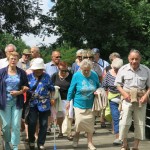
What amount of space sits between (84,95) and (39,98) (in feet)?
2.86

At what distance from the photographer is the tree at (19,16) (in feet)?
72.7

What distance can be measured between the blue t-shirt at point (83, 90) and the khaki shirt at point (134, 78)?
67cm

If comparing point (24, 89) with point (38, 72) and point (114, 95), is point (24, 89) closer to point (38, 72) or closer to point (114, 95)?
point (38, 72)

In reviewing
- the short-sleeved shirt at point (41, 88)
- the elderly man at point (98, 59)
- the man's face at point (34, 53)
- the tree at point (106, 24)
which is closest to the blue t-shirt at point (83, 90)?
the short-sleeved shirt at point (41, 88)

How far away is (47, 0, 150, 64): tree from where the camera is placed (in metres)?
18.2

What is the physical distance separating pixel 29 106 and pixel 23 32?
15.1 m

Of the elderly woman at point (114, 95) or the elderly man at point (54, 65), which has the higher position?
the elderly man at point (54, 65)

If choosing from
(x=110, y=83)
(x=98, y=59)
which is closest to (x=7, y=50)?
(x=110, y=83)

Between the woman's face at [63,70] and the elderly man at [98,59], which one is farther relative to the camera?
the elderly man at [98,59]

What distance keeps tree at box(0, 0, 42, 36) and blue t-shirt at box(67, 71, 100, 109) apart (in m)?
13.8

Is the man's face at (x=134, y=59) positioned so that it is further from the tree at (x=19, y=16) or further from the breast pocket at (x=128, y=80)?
the tree at (x=19, y=16)

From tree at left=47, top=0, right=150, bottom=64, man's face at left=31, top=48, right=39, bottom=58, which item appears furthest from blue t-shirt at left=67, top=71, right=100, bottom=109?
tree at left=47, top=0, right=150, bottom=64

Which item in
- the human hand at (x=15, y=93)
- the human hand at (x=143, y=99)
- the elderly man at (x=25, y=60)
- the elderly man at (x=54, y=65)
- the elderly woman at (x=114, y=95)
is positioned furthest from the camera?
the elderly man at (x=54, y=65)

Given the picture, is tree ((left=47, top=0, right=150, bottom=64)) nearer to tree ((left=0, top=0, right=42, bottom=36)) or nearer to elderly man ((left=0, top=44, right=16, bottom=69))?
tree ((left=0, top=0, right=42, bottom=36))
